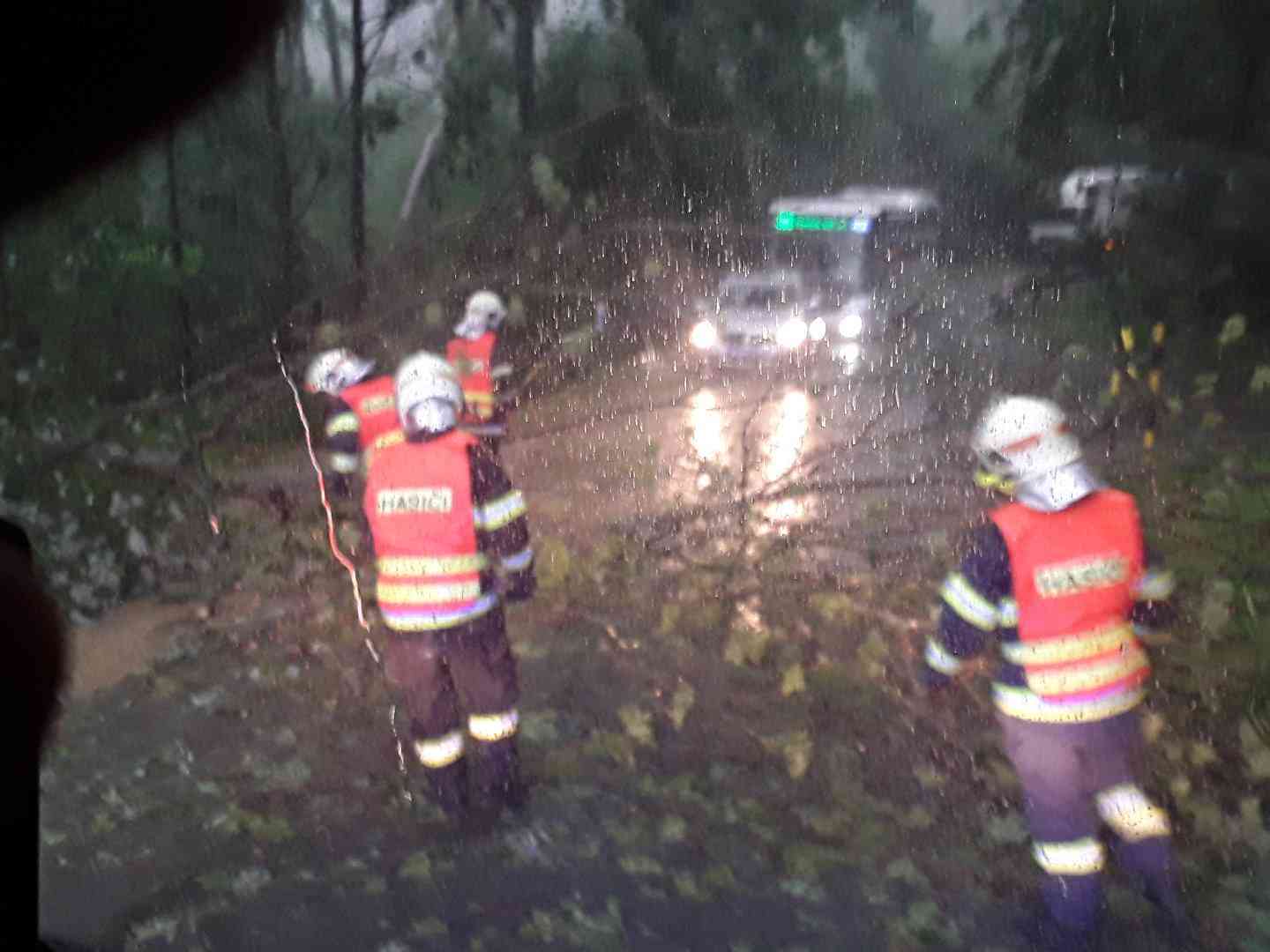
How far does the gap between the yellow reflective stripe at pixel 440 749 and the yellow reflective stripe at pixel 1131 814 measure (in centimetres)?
117

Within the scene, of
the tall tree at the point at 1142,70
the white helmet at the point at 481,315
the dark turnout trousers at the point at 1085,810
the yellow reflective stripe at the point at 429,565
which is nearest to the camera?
the tall tree at the point at 1142,70

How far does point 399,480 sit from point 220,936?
0.96 metres

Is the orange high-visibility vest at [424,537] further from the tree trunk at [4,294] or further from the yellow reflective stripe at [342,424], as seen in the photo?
the tree trunk at [4,294]

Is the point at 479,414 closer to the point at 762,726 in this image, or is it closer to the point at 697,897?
the point at 762,726

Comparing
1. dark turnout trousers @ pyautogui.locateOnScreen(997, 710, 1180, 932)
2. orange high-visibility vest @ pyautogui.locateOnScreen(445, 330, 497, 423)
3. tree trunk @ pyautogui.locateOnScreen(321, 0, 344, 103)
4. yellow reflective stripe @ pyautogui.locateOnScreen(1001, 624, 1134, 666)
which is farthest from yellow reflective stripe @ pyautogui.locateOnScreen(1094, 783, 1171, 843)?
tree trunk @ pyautogui.locateOnScreen(321, 0, 344, 103)

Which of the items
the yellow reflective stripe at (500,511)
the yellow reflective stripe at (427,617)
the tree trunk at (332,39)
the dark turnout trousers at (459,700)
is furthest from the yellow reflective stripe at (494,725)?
the tree trunk at (332,39)

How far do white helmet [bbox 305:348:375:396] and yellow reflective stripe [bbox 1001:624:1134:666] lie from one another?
124 centimetres

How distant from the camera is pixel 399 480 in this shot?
1773 mm

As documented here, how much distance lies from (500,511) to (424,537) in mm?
171

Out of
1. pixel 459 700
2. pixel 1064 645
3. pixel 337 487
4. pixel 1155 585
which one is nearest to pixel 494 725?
pixel 459 700

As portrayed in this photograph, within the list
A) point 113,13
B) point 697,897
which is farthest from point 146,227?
point 697,897

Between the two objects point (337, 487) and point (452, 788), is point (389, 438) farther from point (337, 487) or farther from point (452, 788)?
point (452, 788)

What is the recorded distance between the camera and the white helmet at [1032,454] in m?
1.49

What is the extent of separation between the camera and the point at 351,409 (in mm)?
1735
